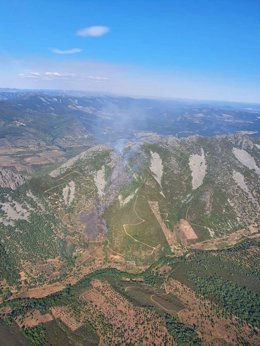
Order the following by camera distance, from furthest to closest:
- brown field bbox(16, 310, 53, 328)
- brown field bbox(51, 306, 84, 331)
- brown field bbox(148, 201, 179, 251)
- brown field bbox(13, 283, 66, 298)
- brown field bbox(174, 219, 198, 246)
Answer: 1. brown field bbox(174, 219, 198, 246)
2. brown field bbox(148, 201, 179, 251)
3. brown field bbox(13, 283, 66, 298)
4. brown field bbox(16, 310, 53, 328)
5. brown field bbox(51, 306, 84, 331)

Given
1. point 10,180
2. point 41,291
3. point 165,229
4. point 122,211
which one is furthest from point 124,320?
point 10,180

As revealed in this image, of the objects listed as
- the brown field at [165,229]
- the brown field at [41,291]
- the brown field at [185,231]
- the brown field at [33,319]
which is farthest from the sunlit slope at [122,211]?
the brown field at [33,319]

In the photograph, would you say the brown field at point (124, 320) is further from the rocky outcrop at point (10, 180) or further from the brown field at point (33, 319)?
the rocky outcrop at point (10, 180)

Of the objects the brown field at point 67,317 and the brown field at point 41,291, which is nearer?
the brown field at point 67,317

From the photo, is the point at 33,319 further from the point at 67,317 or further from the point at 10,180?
the point at 10,180

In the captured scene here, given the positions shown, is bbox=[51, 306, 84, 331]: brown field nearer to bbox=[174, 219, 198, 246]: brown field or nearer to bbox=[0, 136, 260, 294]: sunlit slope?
bbox=[0, 136, 260, 294]: sunlit slope

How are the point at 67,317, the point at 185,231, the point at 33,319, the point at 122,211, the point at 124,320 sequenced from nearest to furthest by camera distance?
1. the point at 124,320
2. the point at 33,319
3. the point at 67,317
4. the point at 185,231
5. the point at 122,211

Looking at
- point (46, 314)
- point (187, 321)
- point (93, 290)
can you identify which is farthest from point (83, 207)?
point (187, 321)

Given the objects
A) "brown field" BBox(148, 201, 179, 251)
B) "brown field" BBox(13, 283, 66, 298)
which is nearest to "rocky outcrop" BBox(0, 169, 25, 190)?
"brown field" BBox(13, 283, 66, 298)

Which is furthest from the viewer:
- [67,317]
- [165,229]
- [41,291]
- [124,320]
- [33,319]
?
[165,229]
